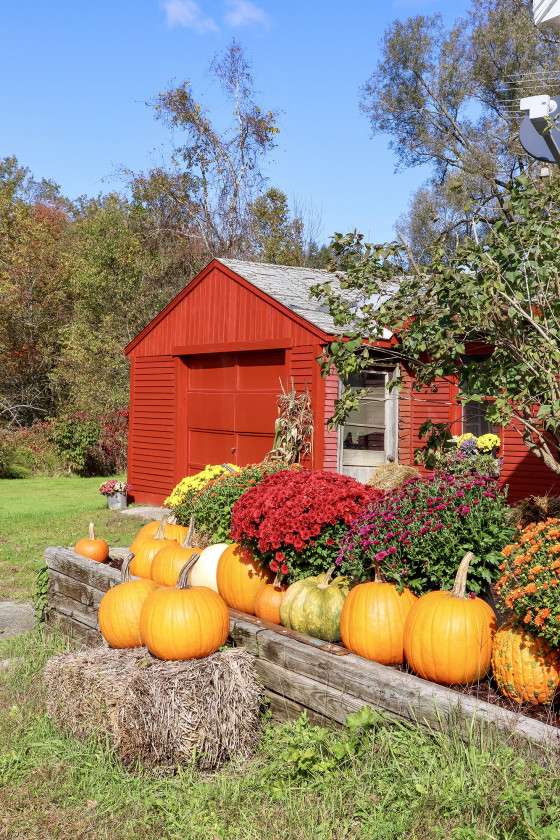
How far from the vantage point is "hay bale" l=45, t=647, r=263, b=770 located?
340cm

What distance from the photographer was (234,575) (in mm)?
4453

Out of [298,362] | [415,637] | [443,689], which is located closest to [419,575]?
[415,637]

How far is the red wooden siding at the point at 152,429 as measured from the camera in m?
13.3

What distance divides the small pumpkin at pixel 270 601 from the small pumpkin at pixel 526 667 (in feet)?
4.32

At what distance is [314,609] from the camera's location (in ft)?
12.6

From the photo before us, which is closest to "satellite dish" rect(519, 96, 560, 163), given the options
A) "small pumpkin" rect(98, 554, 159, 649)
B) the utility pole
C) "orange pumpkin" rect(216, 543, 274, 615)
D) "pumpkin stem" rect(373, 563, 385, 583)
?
the utility pole

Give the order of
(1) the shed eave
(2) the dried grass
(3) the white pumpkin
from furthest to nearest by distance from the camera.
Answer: (1) the shed eave < (2) the dried grass < (3) the white pumpkin

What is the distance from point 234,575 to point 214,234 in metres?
24.5

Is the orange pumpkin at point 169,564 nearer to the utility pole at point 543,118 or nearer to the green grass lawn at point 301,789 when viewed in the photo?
the green grass lawn at point 301,789

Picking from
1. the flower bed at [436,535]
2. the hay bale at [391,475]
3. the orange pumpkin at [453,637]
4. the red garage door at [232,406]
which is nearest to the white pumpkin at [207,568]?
the flower bed at [436,535]

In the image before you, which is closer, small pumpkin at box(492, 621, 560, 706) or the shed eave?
small pumpkin at box(492, 621, 560, 706)

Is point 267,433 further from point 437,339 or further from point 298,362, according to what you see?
point 437,339

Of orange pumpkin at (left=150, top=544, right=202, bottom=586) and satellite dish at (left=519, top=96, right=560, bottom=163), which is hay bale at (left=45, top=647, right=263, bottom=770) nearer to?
orange pumpkin at (left=150, top=544, right=202, bottom=586)

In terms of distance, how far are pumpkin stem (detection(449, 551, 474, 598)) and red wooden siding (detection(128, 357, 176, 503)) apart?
10.0 metres
